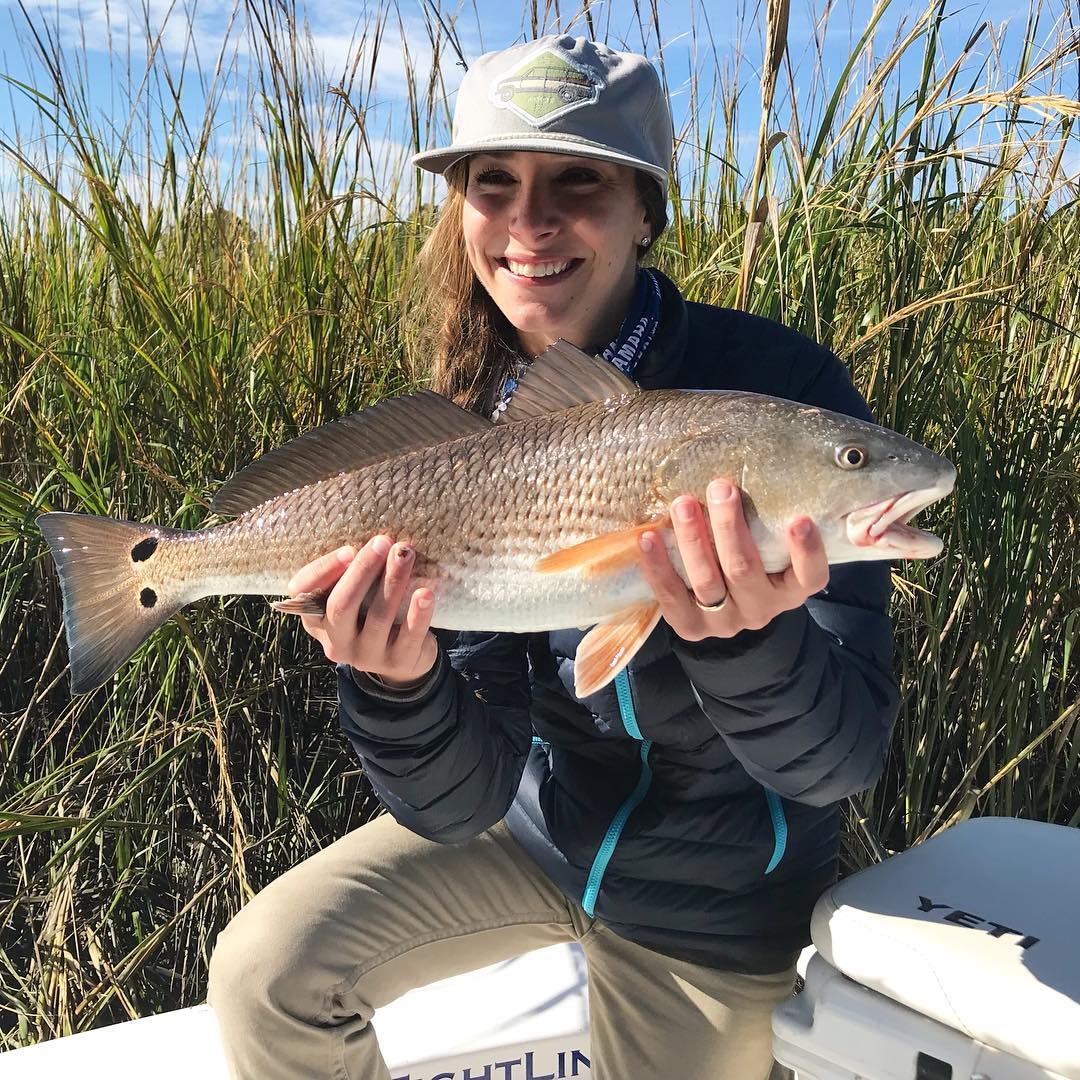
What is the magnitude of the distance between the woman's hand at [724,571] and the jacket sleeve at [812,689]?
55 mm

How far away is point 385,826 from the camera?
219 centimetres

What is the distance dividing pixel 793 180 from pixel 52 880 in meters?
2.66

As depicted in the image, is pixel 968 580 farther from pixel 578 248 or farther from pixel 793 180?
pixel 578 248

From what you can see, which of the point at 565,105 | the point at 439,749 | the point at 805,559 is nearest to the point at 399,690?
the point at 439,749

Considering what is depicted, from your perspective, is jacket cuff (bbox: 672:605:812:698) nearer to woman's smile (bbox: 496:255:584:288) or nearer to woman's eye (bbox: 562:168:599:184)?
woman's smile (bbox: 496:255:584:288)

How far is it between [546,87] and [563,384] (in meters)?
0.58

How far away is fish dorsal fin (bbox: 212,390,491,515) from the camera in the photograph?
1.83m

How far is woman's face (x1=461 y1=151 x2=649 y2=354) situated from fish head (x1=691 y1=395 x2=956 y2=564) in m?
0.61

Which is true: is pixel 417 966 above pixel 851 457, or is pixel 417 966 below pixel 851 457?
below

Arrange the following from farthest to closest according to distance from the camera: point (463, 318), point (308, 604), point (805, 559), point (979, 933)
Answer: point (463, 318) < point (308, 604) < point (979, 933) < point (805, 559)

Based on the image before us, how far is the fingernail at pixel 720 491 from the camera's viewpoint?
155 cm

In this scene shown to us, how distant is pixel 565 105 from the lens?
1.92 metres

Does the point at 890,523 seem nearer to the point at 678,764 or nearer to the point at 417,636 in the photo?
the point at 678,764

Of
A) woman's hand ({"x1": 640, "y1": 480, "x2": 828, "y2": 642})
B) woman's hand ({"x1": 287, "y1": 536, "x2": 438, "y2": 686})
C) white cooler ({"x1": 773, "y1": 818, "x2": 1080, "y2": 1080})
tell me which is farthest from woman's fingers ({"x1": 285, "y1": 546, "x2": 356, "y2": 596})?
white cooler ({"x1": 773, "y1": 818, "x2": 1080, "y2": 1080})
